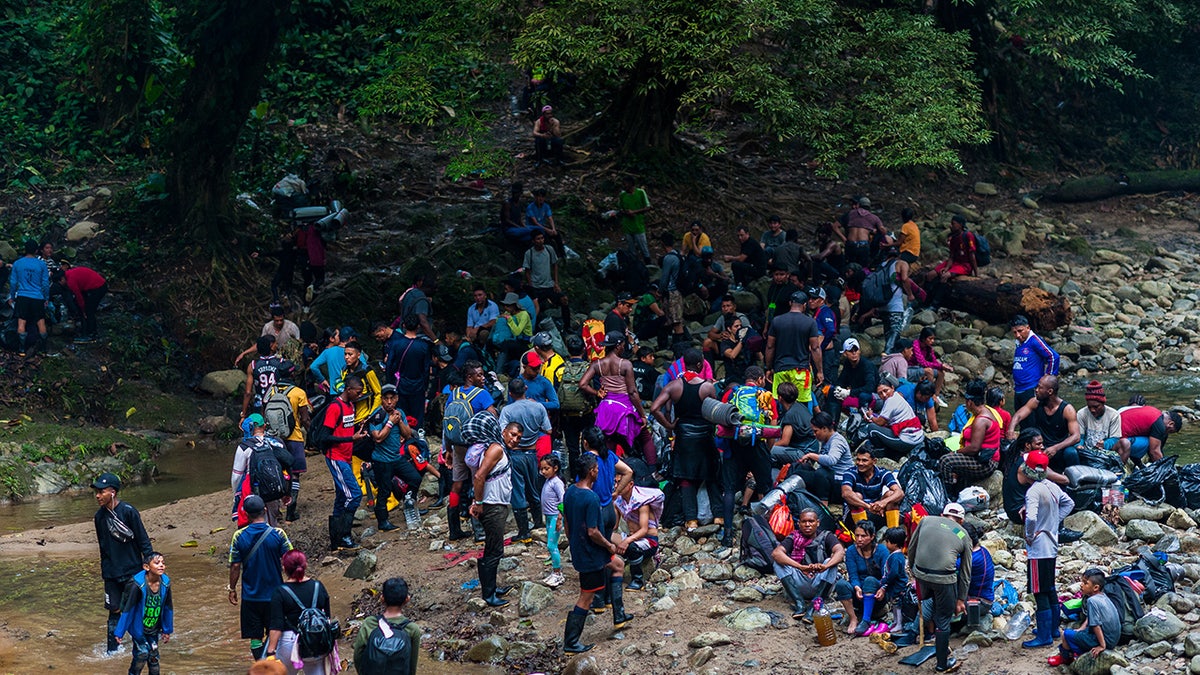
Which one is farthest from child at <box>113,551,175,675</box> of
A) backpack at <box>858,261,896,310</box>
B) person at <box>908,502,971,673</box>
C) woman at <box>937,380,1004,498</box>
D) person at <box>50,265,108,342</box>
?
backpack at <box>858,261,896,310</box>

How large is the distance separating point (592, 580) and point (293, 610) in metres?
2.38

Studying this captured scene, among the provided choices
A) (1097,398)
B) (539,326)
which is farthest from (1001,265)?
(1097,398)

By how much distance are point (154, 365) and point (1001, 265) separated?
45.9ft

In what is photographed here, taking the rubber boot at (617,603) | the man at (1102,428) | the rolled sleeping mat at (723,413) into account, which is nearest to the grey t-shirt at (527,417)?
the rolled sleeping mat at (723,413)

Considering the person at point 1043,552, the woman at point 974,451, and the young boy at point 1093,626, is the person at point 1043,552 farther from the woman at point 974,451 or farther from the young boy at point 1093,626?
the woman at point 974,451

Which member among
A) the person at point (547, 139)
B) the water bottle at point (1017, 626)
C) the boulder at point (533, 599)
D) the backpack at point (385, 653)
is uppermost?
the person at point (547, 139)

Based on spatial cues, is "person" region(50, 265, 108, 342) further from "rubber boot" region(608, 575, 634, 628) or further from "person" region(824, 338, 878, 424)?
"rubber boot" region(608, 575, 634, 628)

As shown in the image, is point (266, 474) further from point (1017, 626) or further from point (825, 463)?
point (1017, 626)

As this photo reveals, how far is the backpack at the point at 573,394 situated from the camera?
12820 mm

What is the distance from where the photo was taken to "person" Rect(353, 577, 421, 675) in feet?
26.5

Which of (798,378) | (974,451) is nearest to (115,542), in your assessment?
(798,378)

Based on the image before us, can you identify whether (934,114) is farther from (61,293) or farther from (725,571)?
(61,293)

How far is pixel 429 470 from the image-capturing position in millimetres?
13125

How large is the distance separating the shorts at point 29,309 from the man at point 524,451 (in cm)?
911
